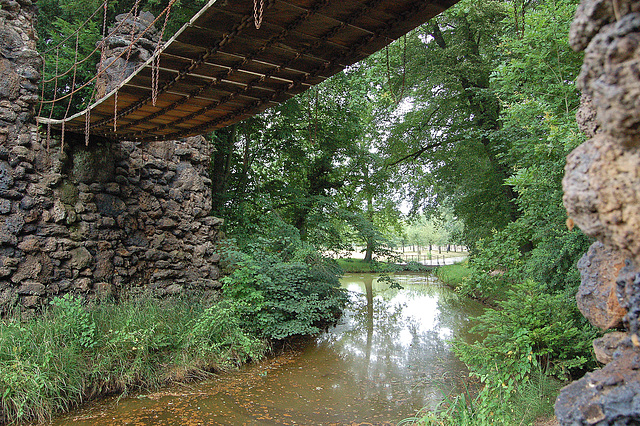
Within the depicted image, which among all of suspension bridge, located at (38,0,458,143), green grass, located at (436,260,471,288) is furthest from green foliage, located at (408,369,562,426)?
green grass, located at (436,260,471,288)

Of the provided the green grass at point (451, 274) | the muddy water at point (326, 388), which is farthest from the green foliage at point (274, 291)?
the green grass at point (451, 274)

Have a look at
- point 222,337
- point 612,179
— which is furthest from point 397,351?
point 612,179

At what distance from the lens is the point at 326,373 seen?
6.08 meters

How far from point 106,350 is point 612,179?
5.38m

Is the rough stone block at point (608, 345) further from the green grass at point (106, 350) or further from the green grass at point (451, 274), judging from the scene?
the green grass at point (451, 274)

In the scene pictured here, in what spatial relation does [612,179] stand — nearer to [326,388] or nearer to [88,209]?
[326,388]

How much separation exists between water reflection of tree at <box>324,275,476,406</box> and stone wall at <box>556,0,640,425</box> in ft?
10.7

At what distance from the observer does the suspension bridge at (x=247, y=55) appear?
113 inches

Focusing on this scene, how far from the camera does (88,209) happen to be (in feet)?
20.4

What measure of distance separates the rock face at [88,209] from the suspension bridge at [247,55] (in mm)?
906

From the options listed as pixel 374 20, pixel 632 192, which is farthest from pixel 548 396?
pixel 374 20

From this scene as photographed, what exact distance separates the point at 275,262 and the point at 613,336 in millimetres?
5936

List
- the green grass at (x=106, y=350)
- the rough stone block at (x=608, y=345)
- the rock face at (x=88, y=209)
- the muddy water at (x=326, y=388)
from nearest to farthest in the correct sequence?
the rough stone block at (x=608, y=345) → the green grass at (x=106, y=350) → the muddy water at (x=326, y=388) → the rock face at (x=88, y=209)

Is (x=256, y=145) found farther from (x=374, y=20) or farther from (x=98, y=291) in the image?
(x=374, y=20)
